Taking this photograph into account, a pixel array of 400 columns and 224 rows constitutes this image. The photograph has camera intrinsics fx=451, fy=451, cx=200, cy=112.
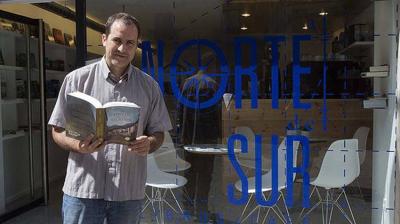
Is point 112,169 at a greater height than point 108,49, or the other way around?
point 108,49

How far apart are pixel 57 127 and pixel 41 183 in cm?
378

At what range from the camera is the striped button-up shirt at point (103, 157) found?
1.98 metres

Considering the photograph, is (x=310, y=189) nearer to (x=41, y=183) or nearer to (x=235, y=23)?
(x=235, y=23)

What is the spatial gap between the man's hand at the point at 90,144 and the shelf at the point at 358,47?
2.56 metres

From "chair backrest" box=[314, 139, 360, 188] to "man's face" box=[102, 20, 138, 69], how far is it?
245 cm

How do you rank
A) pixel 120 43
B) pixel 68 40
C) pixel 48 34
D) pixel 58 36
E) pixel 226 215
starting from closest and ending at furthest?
pixel 120 43 → pixel 226 215 → pixel 48 34 → pixel 58 36 → pixel 68 40

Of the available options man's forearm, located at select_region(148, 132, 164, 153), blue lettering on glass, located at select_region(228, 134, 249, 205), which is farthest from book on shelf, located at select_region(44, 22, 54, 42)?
man's forearm, located at select_region(148, 132, 164, 153)

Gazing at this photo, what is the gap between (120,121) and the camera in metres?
1.82

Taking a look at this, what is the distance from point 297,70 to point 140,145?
7.48 feet

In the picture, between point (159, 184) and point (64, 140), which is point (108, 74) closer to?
point (64, 140)

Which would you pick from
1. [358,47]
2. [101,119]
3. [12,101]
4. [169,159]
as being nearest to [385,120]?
[358,47]

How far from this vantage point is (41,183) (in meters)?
5.46

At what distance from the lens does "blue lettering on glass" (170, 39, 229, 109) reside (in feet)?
13.0

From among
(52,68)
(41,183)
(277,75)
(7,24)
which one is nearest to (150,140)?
(277,75)
